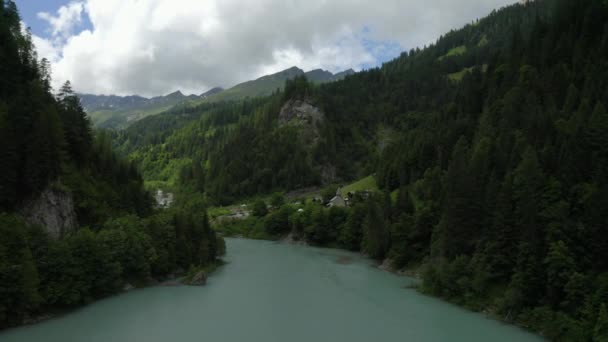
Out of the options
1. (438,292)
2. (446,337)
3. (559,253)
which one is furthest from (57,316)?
(559,253)

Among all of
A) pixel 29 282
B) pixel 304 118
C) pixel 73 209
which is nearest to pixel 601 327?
pixel 29 282

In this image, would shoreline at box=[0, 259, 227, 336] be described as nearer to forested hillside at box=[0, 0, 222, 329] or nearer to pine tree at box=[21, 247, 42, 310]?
forested hillside at box=[0, 0, 222, 329]

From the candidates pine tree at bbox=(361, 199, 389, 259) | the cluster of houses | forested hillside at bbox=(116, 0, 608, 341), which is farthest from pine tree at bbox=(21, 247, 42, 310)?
the cluster of houses

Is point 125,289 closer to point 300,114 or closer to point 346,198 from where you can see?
point 346,198

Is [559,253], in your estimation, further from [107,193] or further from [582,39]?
[582,39]

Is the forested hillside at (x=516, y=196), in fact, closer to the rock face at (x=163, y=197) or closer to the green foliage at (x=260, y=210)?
the green foliage at (x=260, y=210)
